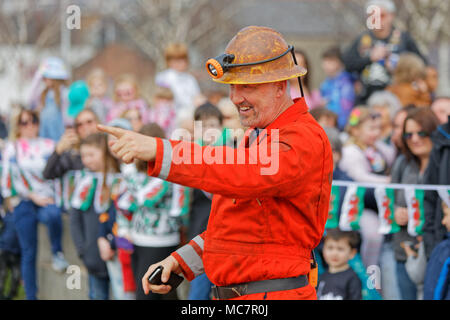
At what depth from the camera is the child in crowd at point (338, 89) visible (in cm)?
859

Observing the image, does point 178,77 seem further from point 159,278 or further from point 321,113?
point 159,278

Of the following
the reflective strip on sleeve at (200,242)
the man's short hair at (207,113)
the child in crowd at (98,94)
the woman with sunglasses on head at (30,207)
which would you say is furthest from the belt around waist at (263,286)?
the child in crowd at (98,94)

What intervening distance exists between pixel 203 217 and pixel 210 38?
29771 mm

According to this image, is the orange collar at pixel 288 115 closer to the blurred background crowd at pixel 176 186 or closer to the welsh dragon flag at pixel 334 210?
the blurred background crowd at pixel 176 186

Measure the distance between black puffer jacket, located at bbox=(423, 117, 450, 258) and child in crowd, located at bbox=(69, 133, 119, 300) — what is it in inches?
108

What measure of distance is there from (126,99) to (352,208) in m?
3.93

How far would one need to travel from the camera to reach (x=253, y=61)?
292 cm

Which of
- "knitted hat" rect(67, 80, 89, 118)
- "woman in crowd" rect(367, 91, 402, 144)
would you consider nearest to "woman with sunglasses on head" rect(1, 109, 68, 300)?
"knitted hat" rect(67, 80, 89, 118)

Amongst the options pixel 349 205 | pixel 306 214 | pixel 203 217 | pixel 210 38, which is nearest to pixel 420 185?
pixel 349 205

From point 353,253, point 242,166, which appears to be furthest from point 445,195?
point 242,166

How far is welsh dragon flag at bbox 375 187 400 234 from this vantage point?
5.35 metres

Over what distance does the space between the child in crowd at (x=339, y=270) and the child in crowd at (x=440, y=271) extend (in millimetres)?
594

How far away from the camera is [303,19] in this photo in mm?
46188

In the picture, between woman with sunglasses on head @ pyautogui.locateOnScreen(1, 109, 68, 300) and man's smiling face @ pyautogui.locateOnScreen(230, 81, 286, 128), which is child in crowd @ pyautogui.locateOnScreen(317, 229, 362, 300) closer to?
man's smiling face @ pyautogui.locateOnScreen(230, 81, 286, 128)
